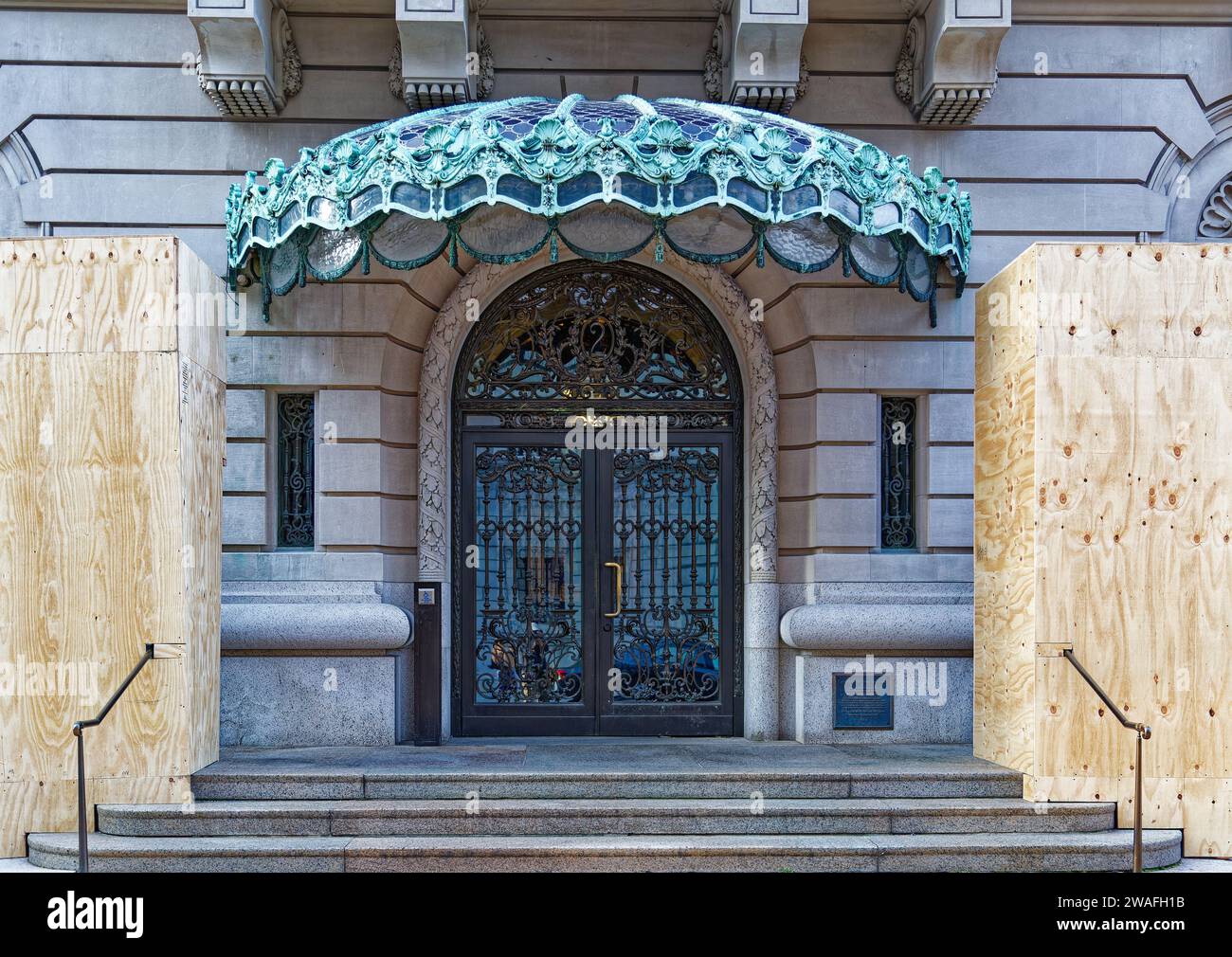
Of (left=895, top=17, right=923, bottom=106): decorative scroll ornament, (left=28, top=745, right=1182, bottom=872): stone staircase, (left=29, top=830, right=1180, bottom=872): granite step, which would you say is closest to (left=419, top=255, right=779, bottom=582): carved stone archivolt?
(left=895, top=17, right=923, bottom=106): decorative scroll ornament

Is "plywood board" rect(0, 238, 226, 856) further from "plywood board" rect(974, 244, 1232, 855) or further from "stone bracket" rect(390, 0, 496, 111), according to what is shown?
"plywood board" rect(974, 244, 1232, 855)

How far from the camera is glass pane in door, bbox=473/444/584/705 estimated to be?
12.1 m

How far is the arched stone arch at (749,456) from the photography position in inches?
468

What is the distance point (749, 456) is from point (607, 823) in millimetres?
4564

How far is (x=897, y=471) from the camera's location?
12.1 meters

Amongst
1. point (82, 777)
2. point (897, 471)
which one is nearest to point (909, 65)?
point (897, 471)

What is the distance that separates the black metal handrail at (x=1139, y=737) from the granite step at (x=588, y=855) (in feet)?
0.55

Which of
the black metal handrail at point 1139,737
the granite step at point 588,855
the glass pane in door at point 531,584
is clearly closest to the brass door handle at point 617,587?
the glass pane in door at point 531,584

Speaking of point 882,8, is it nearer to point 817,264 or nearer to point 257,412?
point 817,264

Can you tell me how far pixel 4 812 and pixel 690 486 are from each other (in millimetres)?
6783

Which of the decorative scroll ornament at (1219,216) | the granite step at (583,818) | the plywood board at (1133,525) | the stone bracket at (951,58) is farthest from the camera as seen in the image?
the decorative scroll ornament at (1219,216)

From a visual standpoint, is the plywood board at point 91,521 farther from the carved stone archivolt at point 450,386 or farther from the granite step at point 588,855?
the carved stone archivolt at point 450,386

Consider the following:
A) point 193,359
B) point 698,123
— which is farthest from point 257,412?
point 698,123

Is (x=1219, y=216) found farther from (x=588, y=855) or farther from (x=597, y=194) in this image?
(x=588, y=855)
